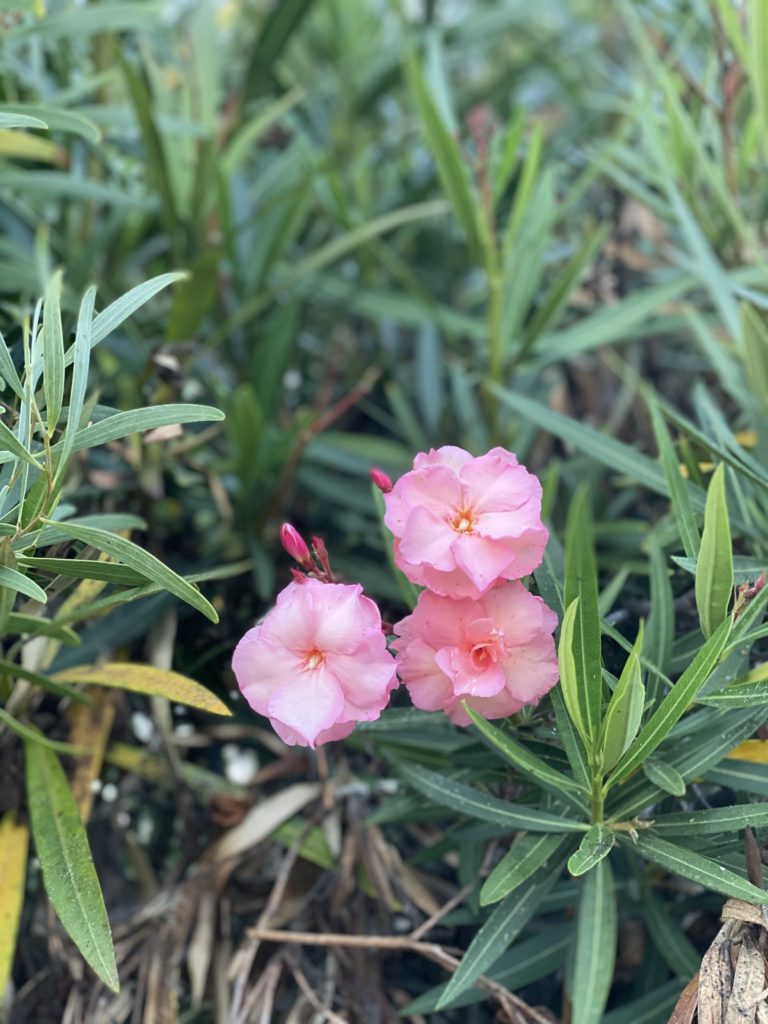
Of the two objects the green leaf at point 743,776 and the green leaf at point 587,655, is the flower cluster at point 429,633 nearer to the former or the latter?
the green leaf at point 587,655

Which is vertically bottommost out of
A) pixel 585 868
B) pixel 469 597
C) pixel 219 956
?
pixel 219 956

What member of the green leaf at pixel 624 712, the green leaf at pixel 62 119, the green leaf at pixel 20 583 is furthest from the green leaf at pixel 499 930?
the green leaf at pixel 62 119

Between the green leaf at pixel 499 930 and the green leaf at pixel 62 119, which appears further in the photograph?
the green leaf at pixel 62 119

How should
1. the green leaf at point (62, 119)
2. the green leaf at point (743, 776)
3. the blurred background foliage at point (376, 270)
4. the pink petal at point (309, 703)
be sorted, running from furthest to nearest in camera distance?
1. the blurred background foliage at point (376, 270)
2. the green leaf at point (62, 119)
3. the green leaf at point (743, 776)
4. the pink petal at point (309, 703)

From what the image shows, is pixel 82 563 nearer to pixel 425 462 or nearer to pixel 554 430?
pixel 425 462

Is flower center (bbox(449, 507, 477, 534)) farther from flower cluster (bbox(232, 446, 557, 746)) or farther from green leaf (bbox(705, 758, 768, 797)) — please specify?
green leaf (bbox(705, 758, 768, 797))

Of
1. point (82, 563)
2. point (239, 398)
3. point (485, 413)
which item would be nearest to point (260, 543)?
point (239, 398)
